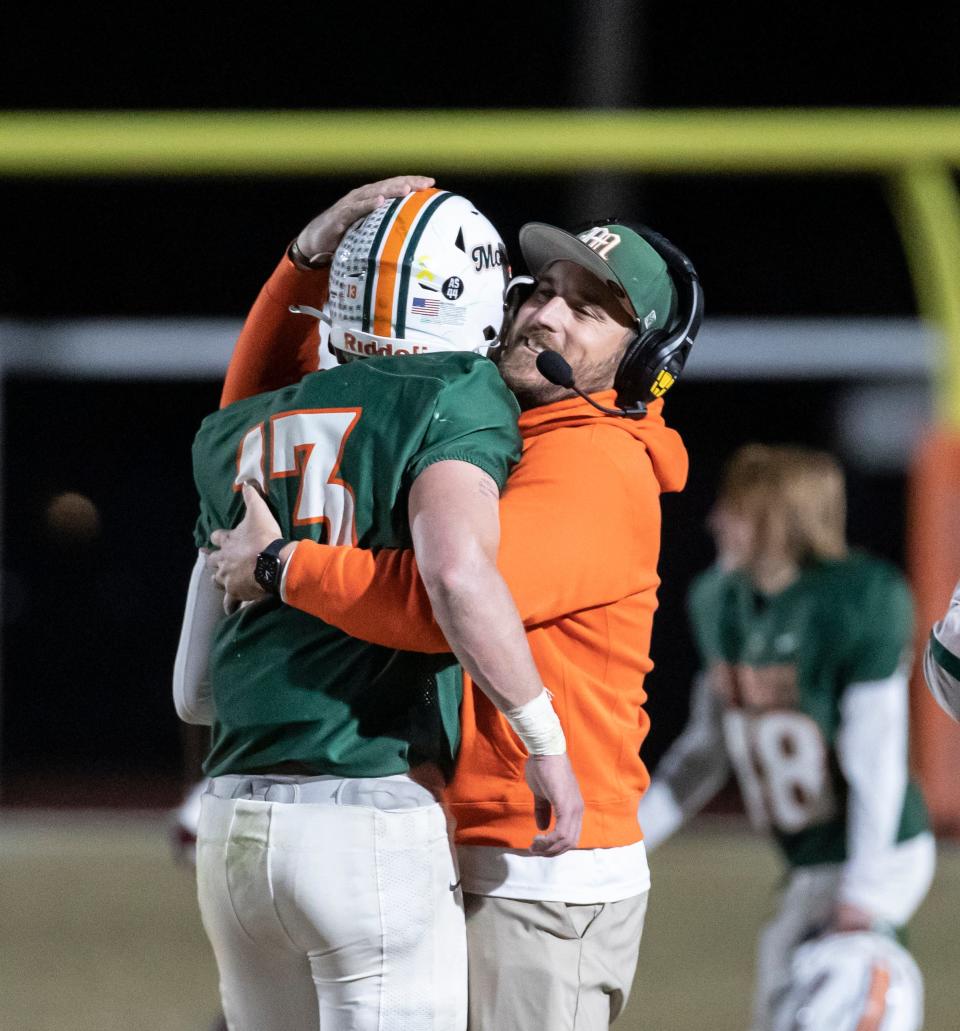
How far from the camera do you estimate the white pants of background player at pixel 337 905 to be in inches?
73.3

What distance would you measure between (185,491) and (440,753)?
8.04m

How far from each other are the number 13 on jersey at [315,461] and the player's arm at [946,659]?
35.7 inches

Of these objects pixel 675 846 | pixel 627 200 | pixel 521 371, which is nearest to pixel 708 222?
pixel 627 200

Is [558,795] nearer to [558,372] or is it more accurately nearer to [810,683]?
[558,372]

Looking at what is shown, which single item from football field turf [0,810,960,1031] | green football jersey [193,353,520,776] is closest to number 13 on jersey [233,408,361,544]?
green football jersey [193,353,520,776]

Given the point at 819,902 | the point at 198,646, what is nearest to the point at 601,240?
the point at 198,646

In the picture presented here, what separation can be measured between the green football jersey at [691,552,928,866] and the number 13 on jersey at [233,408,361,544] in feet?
6.34

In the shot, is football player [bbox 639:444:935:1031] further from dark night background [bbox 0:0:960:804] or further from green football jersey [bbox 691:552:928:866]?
A: dark night background [bbox 0:0:960:804]

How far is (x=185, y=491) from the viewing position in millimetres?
9836

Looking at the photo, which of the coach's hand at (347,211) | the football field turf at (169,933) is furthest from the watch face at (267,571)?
the football field turf at (169,933)

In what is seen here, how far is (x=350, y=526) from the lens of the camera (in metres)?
1.97

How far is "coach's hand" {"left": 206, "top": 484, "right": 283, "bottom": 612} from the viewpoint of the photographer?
1.97 meters

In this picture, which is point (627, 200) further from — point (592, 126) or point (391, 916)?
point (391, 916)

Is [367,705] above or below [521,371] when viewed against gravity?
below
